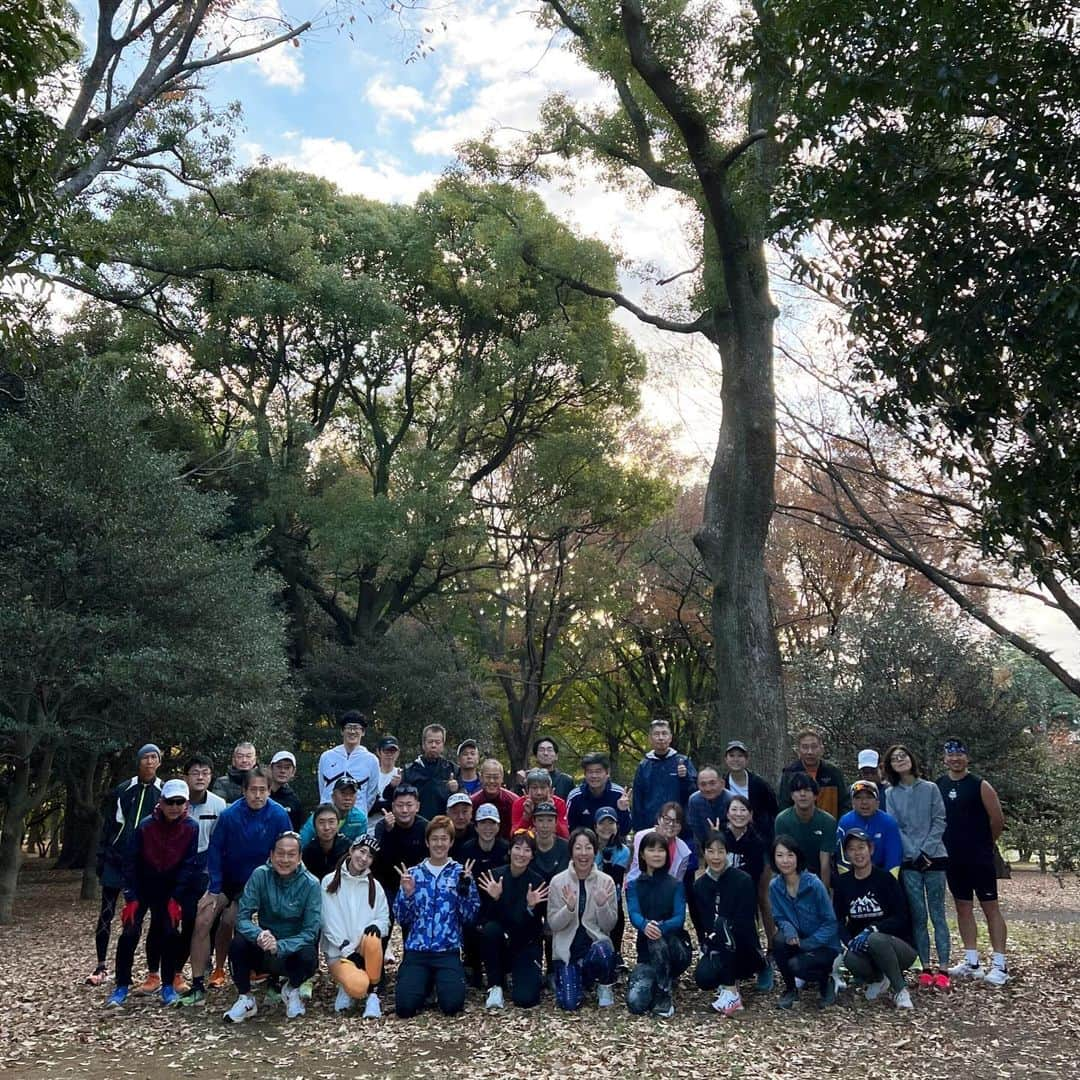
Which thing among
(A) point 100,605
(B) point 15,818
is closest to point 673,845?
(A) point 100,605

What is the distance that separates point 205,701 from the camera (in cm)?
1244

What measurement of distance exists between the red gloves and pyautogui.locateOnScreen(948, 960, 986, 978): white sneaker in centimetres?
542

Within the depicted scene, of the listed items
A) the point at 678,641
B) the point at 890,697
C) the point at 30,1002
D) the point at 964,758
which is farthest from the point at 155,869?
the point at 678,641

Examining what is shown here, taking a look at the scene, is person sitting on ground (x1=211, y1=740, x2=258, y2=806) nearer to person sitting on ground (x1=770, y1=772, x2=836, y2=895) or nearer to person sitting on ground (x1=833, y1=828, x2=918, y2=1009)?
person sitting on ground (x1=770, y1=772, x2=836, y2=895)

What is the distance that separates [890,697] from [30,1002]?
12072mm

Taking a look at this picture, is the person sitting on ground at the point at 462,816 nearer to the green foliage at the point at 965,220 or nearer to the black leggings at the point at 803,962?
the black leggings at the point at 803,962

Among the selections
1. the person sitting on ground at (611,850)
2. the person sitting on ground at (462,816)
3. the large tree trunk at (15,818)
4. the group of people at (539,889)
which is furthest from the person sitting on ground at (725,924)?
the large tree trunk at (15,818)

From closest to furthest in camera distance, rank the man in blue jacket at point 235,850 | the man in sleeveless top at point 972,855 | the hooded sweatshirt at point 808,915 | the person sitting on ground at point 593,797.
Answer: the hooded sweatshirt at point 808,915 → the man in blue jacket at point 235,850 → the man in sleeveless top at point 972,855 → the person sitting on ground at point 593,797

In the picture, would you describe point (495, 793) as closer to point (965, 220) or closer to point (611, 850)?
point (611, 850)

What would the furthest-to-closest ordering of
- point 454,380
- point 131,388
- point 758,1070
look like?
point 454,380 < point 131,388 < point 758,1070

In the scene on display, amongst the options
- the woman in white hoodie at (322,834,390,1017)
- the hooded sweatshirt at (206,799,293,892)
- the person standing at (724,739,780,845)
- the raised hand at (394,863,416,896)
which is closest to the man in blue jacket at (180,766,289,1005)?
the hooded sweatshirt at (206,799,293,892)

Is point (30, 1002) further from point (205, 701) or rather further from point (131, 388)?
point (131, 388)

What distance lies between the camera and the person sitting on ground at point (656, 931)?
21.0ft

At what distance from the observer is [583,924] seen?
6.69 m
